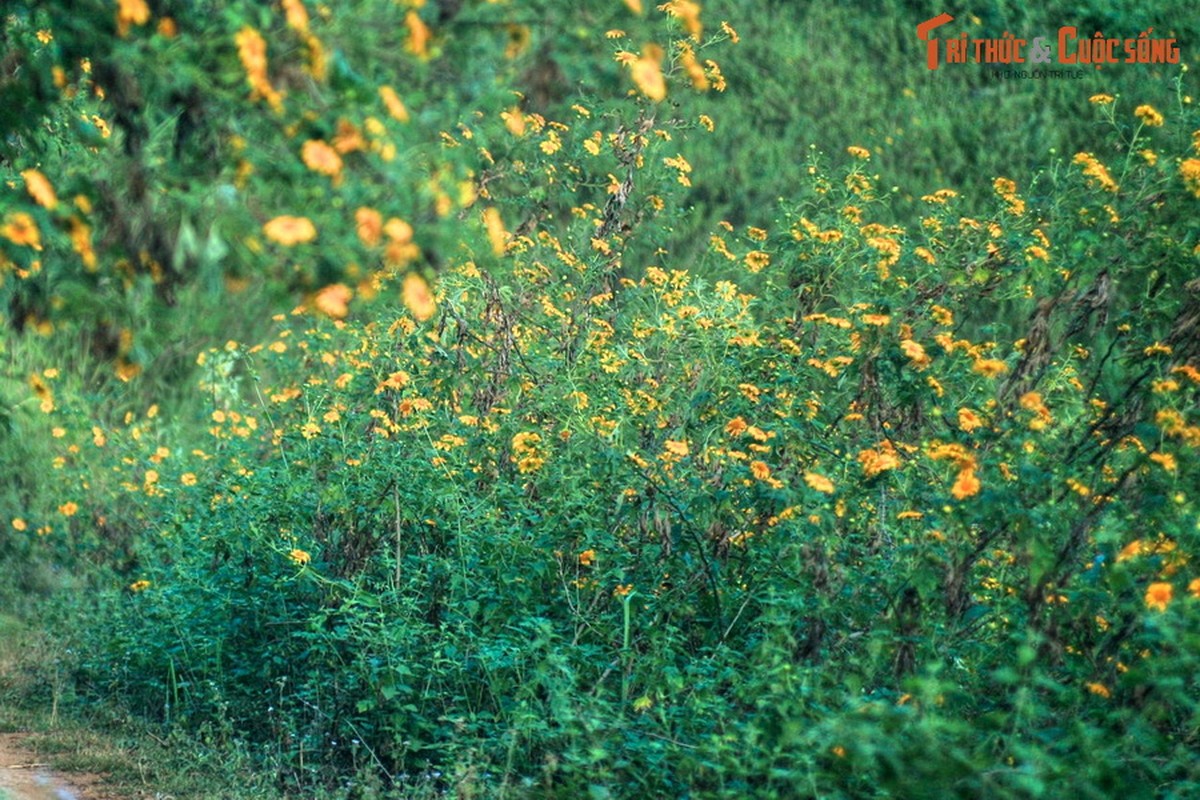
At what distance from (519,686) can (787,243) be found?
2.09m

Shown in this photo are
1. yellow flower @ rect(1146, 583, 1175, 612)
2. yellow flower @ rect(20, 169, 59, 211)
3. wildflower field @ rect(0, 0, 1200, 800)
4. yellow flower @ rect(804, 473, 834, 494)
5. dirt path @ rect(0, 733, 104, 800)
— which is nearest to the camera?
yellow flower @ rect(20, 169, 59, 211)

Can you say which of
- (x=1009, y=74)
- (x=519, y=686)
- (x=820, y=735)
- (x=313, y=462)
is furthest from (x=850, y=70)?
(x=820, y=735)

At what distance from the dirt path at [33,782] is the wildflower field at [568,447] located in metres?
0.41

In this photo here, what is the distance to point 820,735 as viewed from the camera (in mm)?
3459

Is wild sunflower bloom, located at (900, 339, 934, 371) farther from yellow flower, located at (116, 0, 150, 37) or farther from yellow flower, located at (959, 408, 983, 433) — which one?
yellow flower, located at (116, 0, 150, 37)

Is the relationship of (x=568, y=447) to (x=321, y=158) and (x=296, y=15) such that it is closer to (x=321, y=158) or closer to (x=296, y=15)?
(x=321, y=158)

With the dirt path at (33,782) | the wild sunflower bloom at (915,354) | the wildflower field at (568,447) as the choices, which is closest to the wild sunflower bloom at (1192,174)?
the wildflower field at (568,447)

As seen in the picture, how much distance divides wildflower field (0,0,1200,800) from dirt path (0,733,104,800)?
413mm

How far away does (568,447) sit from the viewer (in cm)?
550

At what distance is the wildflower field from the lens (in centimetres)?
315

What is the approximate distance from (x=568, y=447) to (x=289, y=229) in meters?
2.70

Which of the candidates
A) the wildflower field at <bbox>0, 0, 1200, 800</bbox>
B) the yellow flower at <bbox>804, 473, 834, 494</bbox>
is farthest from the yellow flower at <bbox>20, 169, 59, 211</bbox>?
the yellow flower at <bbox>804, 473, 834, 494</bbox>

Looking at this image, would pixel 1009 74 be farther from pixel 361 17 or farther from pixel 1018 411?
pixel 361 17

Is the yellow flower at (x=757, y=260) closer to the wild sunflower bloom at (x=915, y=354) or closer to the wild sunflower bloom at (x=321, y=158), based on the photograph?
the wild sunflower bloom at (x=915, y=354)
